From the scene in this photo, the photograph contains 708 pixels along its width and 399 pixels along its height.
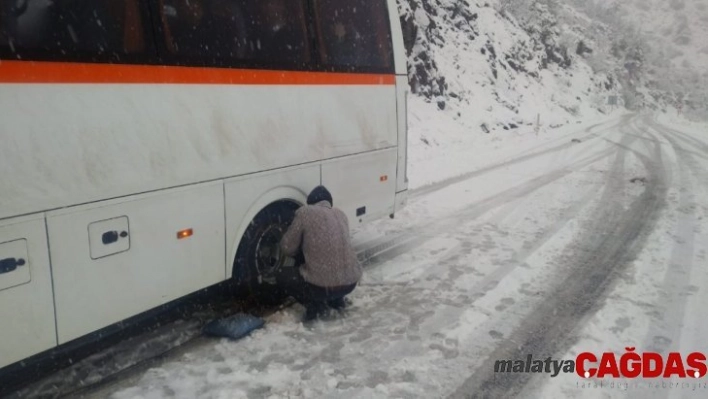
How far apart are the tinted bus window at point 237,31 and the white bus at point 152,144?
0.5 inches

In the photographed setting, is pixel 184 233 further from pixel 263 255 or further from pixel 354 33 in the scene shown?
pixel 354 33

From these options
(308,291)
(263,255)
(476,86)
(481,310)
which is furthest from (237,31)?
(476,86)

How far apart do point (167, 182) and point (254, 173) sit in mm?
942

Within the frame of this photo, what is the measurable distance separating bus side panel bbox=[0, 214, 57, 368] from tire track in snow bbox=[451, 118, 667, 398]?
2.90 meters

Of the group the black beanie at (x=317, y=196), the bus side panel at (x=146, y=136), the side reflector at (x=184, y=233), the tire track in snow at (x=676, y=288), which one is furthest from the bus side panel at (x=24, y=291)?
the tire track in snow at (x=676, y=288)

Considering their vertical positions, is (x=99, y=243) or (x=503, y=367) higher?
(x=99, y=243)

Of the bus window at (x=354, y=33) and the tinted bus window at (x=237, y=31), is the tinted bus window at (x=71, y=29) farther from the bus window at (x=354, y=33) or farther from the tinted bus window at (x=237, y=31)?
the bus window at (x=354, y=33)

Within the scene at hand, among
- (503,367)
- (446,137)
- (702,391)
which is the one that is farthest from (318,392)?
(446,137)

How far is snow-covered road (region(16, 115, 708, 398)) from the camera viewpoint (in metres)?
3.91

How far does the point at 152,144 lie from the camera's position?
3822 mm

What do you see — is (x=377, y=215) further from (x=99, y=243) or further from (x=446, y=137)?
(x=446, y=137)

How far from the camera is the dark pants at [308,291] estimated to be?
15.6 ft

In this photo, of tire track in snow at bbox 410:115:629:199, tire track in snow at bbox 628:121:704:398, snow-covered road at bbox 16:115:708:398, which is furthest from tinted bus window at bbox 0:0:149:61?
tire track in snow at bbox 410:115:629:199

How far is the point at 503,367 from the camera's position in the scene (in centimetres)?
419
